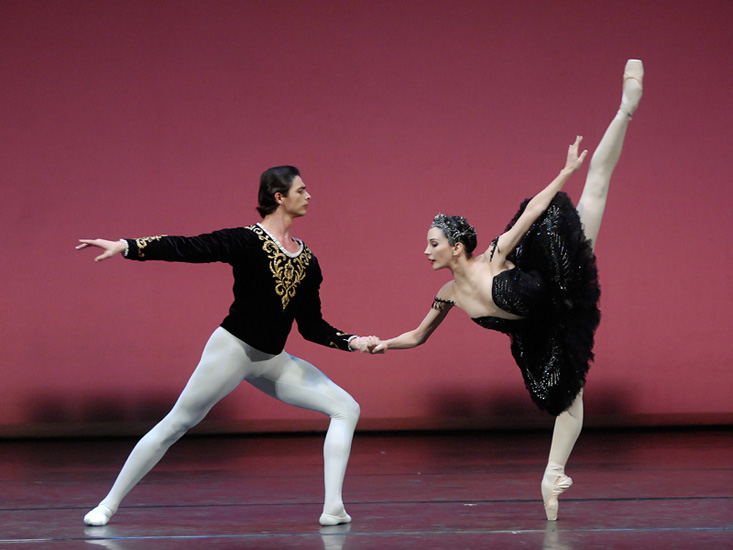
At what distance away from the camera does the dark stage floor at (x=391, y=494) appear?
112 inches

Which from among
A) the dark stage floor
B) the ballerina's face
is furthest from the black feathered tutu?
the dark stage floor

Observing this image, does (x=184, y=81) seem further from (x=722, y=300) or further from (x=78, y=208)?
(x=722, y=300)

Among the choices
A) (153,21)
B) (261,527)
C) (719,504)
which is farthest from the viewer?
(153,21)

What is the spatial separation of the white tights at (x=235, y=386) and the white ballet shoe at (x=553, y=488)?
67cm

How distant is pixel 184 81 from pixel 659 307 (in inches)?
130

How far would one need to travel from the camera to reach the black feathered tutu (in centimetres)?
312

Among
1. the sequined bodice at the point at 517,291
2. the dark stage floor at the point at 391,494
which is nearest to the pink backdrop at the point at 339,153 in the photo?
the dark stage floor at the point at 391,494

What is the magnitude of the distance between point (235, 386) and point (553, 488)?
1.12 metres

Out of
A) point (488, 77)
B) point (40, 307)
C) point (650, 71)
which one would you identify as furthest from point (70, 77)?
point (650, 71)

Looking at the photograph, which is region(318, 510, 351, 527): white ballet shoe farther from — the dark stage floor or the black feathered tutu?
the black feathered tutu

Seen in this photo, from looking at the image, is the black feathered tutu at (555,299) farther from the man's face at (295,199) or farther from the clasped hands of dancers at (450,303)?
the man's face at (295,199)

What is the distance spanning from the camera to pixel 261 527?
10.1 ft

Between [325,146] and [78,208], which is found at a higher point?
[325,146]

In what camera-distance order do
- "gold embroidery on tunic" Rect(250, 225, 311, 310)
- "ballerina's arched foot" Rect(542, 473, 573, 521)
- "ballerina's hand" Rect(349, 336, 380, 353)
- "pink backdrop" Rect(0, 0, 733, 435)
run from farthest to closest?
"pink backdrop" Rect(0, 0, 733, 435) → "ballerina's hand" Rect(349, 336, 380, 353) → "gold embroidery on tunic" Rect(250, 225, 311, 310) → "ballerina's arched foot" Rect(542, 473, 573, 521)
